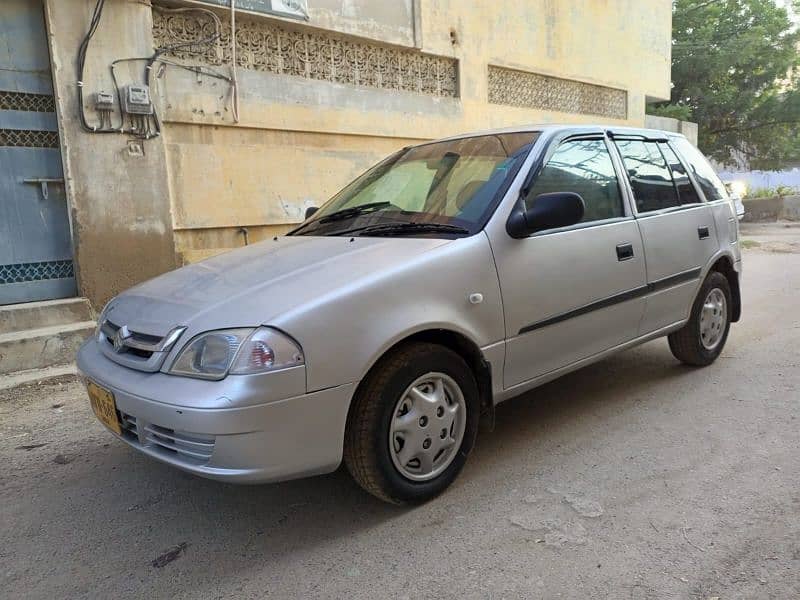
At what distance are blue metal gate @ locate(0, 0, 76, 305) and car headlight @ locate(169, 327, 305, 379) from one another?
3.91 metres

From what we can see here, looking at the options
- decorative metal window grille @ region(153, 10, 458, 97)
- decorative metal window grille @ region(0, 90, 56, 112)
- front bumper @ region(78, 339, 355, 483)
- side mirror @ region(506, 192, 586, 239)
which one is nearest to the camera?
front bumper @ region(78, 339, 355, 483)

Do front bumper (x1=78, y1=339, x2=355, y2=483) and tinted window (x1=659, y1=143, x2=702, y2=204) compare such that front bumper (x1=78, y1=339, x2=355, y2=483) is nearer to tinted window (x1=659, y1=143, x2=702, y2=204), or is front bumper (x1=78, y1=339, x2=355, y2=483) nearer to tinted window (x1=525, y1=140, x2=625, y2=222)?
tinted window (x1=525, y1=140, x2=625, y2=222)

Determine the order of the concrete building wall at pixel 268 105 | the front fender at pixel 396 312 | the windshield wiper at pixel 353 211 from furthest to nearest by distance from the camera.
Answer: the concrete building wall at pixel 268 105
the windshield wiper at pixel 353 211
the front fender at pixel 396 312

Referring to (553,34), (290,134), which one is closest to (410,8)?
(290,134)

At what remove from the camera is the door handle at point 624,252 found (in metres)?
3.51

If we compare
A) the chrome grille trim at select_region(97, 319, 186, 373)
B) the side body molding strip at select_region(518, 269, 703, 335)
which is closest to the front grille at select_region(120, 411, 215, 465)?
the chrome grille trim at select_region(97, 319, 186, 373)

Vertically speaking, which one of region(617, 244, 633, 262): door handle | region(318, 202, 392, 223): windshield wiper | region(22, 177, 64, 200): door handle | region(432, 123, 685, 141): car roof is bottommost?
region(617, 244, 633, 262): door handle

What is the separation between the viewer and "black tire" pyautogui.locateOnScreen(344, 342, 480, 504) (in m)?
2.46

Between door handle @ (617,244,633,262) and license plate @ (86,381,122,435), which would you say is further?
door handle @ (617,244,633,262)

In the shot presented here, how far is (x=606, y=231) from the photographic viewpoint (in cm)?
348

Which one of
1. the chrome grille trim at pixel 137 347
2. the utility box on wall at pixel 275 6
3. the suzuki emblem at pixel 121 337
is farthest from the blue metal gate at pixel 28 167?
the suzuki emblem at pixel 121 337

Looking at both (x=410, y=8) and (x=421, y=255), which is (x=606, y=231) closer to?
(x=421, y=255)

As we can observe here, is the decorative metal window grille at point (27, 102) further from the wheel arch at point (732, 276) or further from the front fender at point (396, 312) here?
the wheel arch at point (732, 276)

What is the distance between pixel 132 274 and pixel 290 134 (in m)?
2.45
